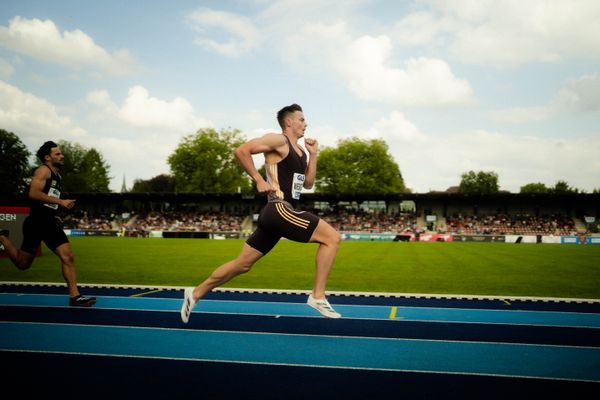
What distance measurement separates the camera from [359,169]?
60.8 metres

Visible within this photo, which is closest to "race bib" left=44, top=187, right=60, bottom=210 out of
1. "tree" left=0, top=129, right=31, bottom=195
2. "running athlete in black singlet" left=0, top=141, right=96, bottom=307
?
"running athlete in black singlet" left=0, top=141, right=96, bottom=307

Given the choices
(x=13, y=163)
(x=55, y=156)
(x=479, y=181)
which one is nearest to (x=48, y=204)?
(x=55, y=156)

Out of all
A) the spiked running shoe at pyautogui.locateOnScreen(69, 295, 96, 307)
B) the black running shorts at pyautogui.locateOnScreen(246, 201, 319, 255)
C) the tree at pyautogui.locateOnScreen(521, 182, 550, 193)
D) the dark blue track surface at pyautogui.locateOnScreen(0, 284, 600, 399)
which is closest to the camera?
the dark blue track surface at pyautogui.locateOnScreen(0, 284, 600, 399)

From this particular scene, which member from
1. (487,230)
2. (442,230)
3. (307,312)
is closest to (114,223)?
(442,230)

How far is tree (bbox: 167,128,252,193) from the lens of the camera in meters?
60.7

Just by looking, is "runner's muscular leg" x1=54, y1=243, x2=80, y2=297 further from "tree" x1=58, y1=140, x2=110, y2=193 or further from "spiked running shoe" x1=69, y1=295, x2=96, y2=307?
"tree" x1=58, y1=140, x2=110, y2=193

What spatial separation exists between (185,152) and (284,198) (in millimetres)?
59734

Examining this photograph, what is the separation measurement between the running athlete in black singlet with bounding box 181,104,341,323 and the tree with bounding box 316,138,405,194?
5470 cm

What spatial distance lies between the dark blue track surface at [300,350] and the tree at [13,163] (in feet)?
199

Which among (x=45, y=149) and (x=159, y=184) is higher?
(x=159, y=184)

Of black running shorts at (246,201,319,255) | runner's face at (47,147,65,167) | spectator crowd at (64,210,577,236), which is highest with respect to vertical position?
runner's face at (47,147,65,167)

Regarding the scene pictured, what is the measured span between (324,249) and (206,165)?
2290 inches

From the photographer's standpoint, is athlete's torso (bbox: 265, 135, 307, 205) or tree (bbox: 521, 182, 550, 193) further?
tree (bbox: 521, 182, 550, 193)

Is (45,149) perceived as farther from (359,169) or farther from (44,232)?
(359,169)
